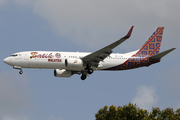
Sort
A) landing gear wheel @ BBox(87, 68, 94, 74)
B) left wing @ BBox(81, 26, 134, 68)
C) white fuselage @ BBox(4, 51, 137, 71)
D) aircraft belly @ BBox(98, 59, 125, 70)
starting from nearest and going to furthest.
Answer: left wing @ BBox(81, 26, 134, 68), white fuselage @ BBox(4, 51, 137, 71), landing gear wheel @ BBox(87, 68, 94, 74), aircraft belly @ BBox(98, 59, 125, 70)

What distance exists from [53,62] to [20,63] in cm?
509

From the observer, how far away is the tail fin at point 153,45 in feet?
217

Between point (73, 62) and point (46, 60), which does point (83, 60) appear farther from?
point (46, 60)

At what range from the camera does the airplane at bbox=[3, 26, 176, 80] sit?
58406mm

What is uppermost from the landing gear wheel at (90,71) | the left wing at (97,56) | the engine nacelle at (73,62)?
the left wing at (97,56)

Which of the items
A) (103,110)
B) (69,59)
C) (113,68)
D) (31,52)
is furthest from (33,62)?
(103,110)

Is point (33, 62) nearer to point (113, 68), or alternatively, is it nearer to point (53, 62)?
point (53, 62)

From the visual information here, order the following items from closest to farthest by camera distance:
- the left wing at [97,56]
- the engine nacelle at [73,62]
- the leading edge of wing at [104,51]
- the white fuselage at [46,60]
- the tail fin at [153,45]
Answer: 1. the leading edge of wing at [104,51]
2. the left wing at [97,56]
3. the white fuselage at [46,60]
4. the engine nacelle at [73,62]
5. the tail fin at [153,45]

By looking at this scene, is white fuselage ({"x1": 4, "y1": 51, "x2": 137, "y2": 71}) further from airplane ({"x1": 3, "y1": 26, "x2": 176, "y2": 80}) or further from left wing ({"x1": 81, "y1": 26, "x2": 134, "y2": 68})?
left wing ({"x1": 81, "y1": 26, "x2": 134, "y2": 68})

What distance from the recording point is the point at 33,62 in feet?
191

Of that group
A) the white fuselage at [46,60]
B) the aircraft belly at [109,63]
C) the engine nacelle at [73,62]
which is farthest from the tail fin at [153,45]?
the engine nacelle at [73,62]

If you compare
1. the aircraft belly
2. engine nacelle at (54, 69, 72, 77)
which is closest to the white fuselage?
the aircraft belly

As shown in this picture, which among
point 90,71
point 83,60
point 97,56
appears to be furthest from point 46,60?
point 97,56

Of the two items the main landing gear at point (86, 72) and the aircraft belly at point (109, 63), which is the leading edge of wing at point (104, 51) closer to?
the main landing gear at point (86, 72)
